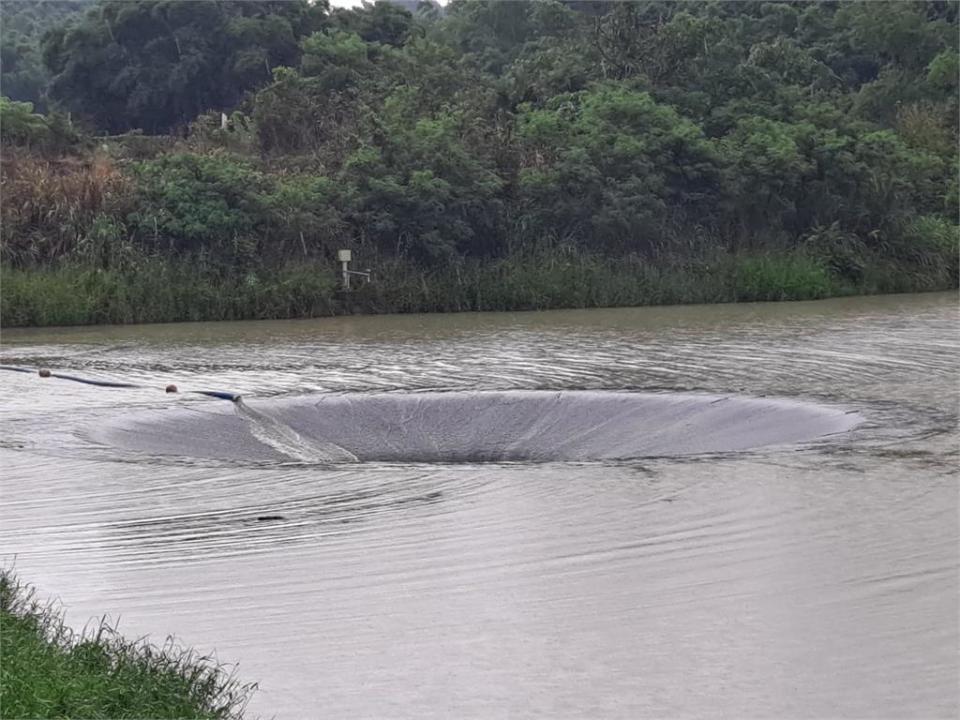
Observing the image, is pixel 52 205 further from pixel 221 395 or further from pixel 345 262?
pixel 221 395

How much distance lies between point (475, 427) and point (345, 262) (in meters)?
11.1

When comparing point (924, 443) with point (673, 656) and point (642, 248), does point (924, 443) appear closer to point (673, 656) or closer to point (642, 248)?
point (673, 656)

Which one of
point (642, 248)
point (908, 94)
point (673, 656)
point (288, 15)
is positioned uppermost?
point (288, 15)

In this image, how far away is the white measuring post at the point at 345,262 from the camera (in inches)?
939

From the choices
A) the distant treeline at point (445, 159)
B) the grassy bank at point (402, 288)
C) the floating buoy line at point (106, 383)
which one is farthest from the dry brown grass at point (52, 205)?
the floating buoy line at point (106, 383)

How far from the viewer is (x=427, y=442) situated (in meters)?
13.4

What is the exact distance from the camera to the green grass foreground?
196 inches

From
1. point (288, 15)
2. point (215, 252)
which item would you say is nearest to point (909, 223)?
point (215, 252)

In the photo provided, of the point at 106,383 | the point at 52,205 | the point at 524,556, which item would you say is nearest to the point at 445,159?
the point at 52,205

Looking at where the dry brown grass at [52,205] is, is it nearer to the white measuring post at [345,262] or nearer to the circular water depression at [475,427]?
the white measuring post at [345,262]

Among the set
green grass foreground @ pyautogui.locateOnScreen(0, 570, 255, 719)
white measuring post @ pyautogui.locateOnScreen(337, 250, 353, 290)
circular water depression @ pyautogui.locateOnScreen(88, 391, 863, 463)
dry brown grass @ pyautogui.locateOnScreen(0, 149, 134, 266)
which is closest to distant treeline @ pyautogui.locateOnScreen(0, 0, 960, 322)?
dry brown grass @ pyautogui.locateOnScreen(0, 149, 134, 266)

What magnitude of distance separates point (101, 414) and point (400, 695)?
8.16 m

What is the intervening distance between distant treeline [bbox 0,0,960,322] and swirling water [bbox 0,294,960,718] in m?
9.84

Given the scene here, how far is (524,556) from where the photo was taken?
8.23 m
